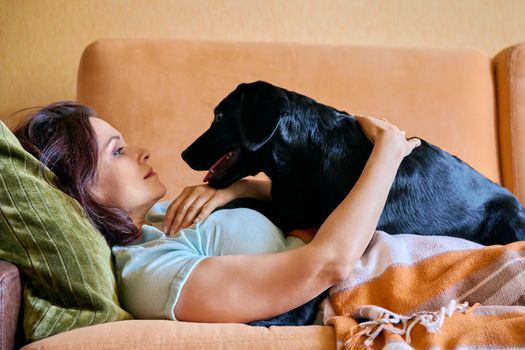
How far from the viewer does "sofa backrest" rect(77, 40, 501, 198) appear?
191 cm

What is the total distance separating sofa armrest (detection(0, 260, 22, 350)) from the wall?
4.38ft

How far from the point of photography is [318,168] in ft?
4.56

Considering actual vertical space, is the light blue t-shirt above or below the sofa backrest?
below

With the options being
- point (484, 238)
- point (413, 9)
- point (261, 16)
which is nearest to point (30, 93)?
point (261, 16)

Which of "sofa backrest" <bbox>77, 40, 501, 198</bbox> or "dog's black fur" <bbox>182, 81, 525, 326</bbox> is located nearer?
"dog's black fur" <bbox>182, 81, 525, 326</bbox>

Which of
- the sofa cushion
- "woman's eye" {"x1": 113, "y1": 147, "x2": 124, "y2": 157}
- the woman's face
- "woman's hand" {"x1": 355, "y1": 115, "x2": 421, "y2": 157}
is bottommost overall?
the sofa cushion

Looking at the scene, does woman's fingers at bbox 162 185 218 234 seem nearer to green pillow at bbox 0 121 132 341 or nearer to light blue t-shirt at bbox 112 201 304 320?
light blue t-shirt at bbox 112 201 304 320

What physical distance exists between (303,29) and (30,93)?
1.04 m

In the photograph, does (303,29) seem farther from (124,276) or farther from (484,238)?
(124,276)

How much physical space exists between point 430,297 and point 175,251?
1.57 feet

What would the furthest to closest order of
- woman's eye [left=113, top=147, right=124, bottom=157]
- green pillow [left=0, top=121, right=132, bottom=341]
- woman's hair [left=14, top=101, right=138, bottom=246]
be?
woman's eye [left=113, top=147, right=124, bottom=157] → woman's hair [left=14, top=101, right=138, bottom=246] → green pillow [left=0, top=121, right=132, bottom=341]

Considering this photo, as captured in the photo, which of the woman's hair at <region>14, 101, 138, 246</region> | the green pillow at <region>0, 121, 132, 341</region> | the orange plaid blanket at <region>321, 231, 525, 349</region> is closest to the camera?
the orange plaid blanket at <region>321, 231, 525, 349</region>

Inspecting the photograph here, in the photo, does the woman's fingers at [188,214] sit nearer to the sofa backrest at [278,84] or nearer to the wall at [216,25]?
the sofa backrest at [278,84]

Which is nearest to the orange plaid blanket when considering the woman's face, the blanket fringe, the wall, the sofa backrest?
the blanket fringe
